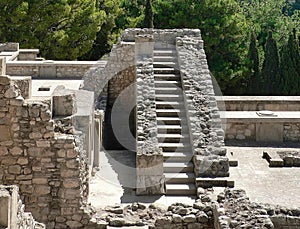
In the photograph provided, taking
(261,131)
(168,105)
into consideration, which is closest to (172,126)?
(168,105)

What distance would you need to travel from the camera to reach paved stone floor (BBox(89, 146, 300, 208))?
488 inches

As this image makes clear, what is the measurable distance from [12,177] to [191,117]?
17.7 ft

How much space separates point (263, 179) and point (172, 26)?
18479 mm

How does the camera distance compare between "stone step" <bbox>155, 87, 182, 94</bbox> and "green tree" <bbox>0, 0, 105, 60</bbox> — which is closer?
"stone step" <bbox>155, 87, 182, 94</bbox>

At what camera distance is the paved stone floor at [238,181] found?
40.7 ft

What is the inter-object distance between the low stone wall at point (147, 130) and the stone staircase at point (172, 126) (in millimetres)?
199

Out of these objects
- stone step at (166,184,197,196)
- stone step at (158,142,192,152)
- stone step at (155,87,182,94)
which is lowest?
stone step at (166,184,197,196)

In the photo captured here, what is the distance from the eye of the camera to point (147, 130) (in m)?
14.2

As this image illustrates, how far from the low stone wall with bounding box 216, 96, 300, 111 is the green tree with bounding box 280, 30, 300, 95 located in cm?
1170

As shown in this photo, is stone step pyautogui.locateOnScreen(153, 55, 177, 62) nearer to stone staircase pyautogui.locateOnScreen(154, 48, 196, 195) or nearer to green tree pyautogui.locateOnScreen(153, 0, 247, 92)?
stone staircase pyautogui.locateOnScreen(154, 48, 196, 195)

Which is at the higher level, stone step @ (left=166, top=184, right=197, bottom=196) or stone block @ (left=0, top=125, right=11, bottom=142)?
stone block @ (left=0, top=125, right=11, bottom=142)

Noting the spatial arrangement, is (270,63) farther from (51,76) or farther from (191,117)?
(191,117)

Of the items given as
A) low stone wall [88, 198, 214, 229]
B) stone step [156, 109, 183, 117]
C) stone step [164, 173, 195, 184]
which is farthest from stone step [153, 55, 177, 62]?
low stone wall [88, 198, 214, 229]

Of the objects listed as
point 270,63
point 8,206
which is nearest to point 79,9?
point 270,63
